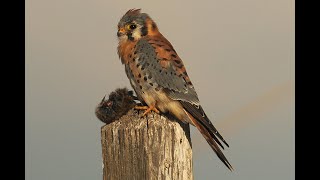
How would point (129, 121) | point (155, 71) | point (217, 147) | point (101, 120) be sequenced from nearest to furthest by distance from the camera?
point (129, 121)
point (101, 120)
point (217, 147)
point (155, 71)

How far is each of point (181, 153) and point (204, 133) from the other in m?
1.09

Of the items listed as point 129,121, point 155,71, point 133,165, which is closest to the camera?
point 133,165

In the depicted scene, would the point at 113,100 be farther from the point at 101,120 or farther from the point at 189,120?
the point at 189,120

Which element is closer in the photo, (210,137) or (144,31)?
(210,137)

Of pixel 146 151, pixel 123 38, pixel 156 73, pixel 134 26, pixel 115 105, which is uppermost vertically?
pixel 134 26

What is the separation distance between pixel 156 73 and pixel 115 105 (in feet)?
3.05

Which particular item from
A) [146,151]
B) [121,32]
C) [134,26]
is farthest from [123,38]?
[146,151]

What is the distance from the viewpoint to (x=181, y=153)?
11.2ft

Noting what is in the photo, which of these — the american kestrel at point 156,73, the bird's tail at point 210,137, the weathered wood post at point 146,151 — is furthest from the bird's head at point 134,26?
the weathered wood post at point 146,151

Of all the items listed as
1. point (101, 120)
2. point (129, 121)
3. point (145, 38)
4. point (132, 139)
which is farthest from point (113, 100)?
point (145, 38)

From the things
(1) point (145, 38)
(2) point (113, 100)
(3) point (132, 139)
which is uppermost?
(1) point (145, 38)

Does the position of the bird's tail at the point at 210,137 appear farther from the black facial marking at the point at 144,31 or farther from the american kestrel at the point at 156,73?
the black facial marking at the point at 144,31

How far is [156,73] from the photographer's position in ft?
15.7

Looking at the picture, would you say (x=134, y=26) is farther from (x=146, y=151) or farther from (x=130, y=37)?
(x=146, y=151)
